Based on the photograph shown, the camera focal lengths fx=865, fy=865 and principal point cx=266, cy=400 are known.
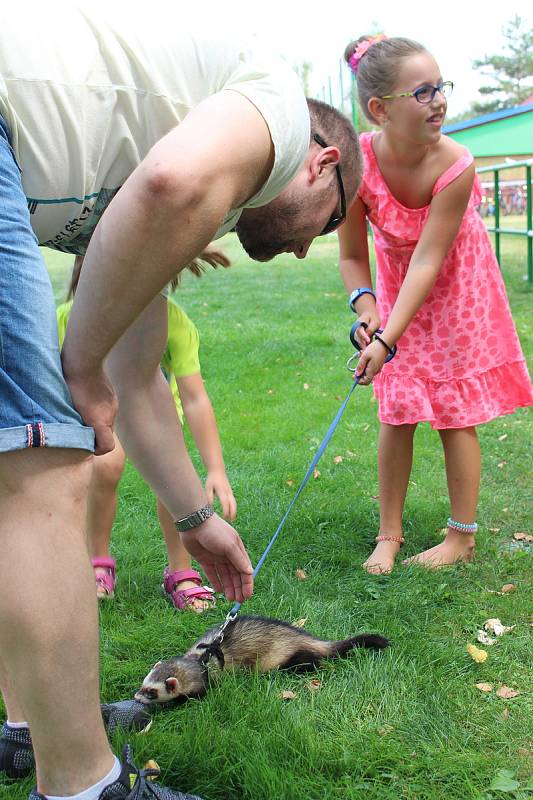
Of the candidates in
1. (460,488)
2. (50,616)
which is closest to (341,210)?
(50,616)

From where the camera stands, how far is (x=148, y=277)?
145 centimetres

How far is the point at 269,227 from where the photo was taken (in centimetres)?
197

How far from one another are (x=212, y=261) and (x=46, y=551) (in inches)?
60.5

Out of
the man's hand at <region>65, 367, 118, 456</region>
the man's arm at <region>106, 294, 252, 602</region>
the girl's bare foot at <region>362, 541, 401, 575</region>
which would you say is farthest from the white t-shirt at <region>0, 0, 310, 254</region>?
the girl's bare foot at <region>362, 541, 401, 575</region>

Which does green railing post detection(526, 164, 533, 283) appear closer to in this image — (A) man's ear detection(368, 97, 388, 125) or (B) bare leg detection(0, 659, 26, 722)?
(A) man's ear detection(368, 97, 388, 125)

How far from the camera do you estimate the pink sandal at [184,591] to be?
3.09 metres

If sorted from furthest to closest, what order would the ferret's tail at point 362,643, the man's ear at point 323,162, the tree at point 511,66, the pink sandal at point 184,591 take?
the tree at point 511,66 → the pink sandal at point 184,591 → the ferret's tail at point 362,643 → the man's ear at point 323,162

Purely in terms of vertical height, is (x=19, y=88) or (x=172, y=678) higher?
(x=19, y=88)

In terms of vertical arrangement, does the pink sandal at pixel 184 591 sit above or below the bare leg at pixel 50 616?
below

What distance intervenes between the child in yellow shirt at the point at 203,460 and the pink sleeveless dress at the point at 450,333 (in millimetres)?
794

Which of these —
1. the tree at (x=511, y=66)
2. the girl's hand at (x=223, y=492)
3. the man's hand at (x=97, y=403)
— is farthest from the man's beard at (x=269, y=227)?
the tree at (x=511, y=66)

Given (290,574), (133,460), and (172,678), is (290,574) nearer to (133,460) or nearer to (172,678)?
(172,678)

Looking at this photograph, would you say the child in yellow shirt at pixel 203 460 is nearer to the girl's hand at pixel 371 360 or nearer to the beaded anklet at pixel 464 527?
the girl's hand at pixel 371 360

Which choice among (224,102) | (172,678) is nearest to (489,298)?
(172,678)
